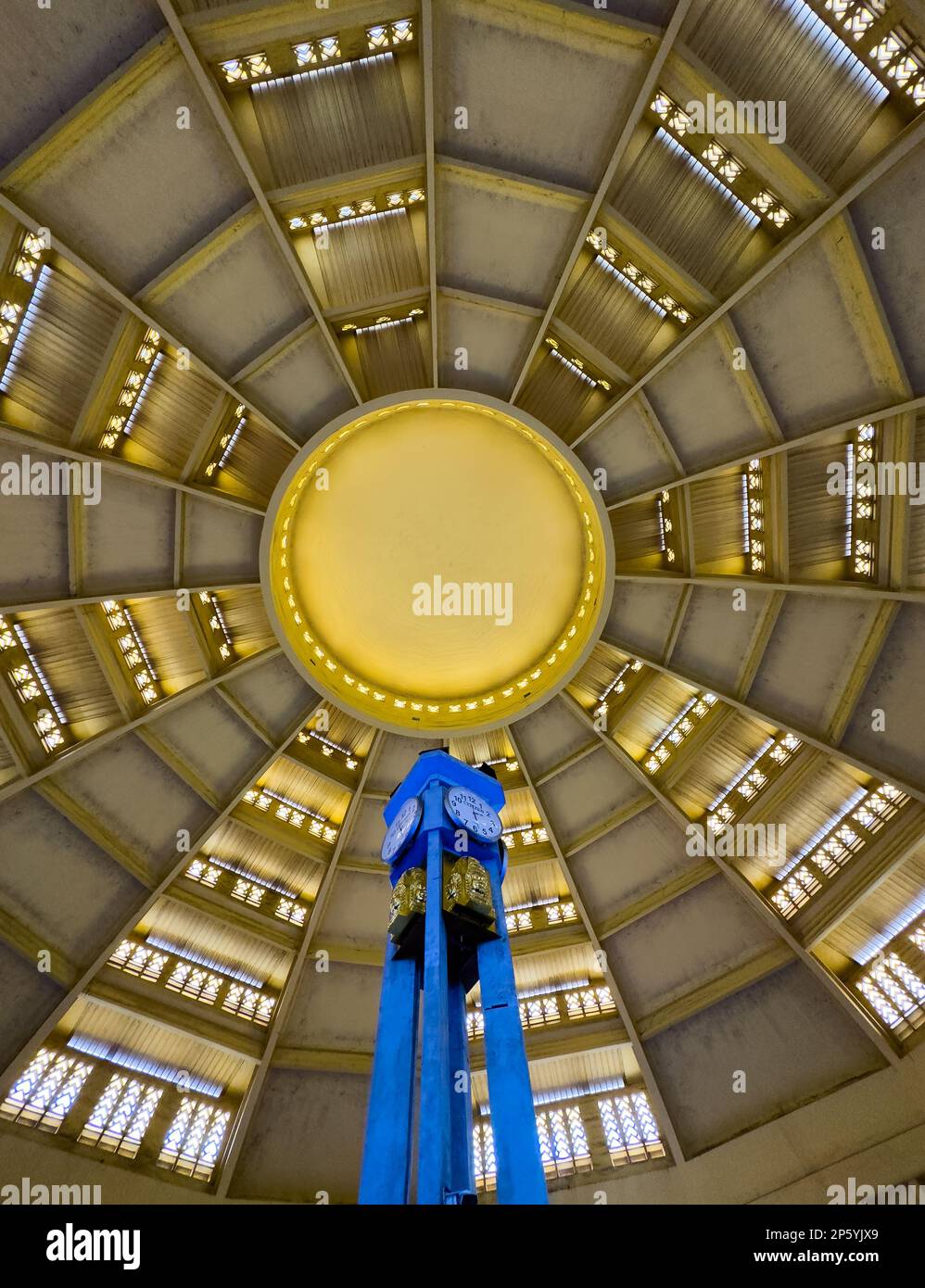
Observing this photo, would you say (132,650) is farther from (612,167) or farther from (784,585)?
(784,585)

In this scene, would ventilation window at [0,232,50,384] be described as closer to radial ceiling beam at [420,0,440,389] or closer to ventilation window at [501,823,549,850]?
radial ceiling beam at [420,0,440,389]

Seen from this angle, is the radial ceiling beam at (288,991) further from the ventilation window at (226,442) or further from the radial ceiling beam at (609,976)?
the ventilation window at (226,442)

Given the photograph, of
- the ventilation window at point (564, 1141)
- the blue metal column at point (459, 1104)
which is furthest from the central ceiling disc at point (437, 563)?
the blue metal column at point (459, 1104)

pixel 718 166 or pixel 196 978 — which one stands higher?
pixel 718 166

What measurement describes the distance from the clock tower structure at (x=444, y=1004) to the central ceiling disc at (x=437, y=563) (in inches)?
270

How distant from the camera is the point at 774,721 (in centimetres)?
1861

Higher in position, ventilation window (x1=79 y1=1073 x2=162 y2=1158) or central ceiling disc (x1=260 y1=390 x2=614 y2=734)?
central ceiling disc (x1=260 y1=390 x2=614 y2=734)

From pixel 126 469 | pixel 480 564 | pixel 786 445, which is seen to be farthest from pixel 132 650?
pixel 786 445

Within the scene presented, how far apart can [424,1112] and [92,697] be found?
1360 centimetres

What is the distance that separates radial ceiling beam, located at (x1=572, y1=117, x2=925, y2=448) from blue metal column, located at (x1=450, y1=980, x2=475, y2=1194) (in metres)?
11.5

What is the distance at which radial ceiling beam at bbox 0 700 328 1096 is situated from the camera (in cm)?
1745

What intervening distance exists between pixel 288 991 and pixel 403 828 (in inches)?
401

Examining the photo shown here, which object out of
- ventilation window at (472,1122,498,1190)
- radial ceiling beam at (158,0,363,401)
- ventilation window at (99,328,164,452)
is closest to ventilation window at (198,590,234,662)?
ventilation window at (99,328,164,452)

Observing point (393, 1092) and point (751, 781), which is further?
point (751, 781)
